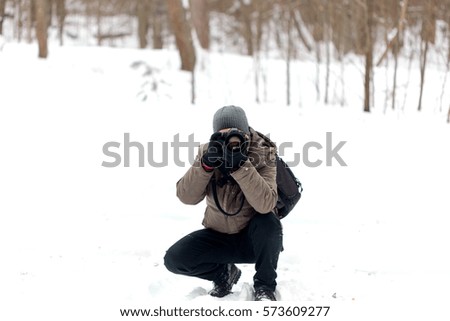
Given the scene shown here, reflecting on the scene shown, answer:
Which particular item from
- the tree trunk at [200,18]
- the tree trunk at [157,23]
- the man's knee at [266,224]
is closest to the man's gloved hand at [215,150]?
the man's knee at [266,224]

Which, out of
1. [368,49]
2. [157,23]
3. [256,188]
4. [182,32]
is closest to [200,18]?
[157,23]

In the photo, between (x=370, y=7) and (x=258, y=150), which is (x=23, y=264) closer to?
(x=258, y=150)

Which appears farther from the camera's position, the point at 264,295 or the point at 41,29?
the point at 41,29

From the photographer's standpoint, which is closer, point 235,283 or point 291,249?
point 235,283

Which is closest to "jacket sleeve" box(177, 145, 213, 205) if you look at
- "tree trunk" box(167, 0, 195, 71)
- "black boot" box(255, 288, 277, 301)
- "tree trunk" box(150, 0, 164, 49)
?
"black boot" box(255, 288, 277, 301)

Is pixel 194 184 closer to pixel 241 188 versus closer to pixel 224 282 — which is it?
pixel 241 188

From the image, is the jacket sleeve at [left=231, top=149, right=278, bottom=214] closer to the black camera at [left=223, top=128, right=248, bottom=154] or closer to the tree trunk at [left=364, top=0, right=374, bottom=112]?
the black camera at [left=223, top=128, right=248, bottom=154]

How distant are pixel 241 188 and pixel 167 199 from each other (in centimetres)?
268

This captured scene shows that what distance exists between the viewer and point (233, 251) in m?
3.25

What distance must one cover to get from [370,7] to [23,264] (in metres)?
5.59

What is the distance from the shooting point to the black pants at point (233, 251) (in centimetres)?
312

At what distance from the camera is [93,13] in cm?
2192

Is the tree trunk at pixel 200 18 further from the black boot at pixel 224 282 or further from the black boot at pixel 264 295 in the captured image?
the black boot at pixel 264 295

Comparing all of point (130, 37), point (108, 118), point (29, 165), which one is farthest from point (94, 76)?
point (130, 37)
